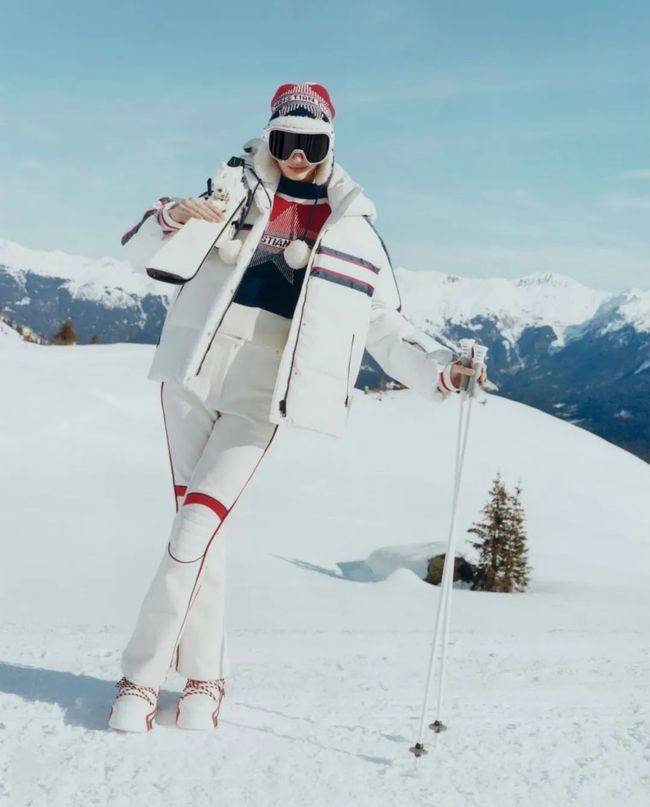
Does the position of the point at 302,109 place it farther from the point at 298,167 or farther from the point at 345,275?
the point at 345,275

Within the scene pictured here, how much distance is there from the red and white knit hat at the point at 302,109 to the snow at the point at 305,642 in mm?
2779

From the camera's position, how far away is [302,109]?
3900 millimetres

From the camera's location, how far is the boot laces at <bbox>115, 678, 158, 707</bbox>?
345 cm

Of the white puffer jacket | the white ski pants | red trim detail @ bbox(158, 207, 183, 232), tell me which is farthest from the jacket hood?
the white ski pants

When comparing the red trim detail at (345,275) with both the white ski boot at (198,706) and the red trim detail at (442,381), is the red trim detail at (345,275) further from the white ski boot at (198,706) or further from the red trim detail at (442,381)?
the white ski boot at (198,706)

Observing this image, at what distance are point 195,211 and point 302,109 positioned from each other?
0.78 metres

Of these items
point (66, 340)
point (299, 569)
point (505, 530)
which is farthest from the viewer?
point (66, 340)

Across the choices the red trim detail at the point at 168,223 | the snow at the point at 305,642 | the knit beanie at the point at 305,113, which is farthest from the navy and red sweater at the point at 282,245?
the snow at the point at 305,642

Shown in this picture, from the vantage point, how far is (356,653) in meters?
5.32

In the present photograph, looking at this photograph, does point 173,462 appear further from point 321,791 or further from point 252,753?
point 321,791

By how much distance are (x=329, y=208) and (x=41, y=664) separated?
9.58 feet

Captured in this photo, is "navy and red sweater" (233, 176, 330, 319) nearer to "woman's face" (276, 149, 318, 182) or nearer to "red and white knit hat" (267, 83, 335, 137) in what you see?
"woman's face" (276, 149, 318, 182)

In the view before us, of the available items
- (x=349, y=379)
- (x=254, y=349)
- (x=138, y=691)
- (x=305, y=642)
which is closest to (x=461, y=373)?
(x=349, y=379)

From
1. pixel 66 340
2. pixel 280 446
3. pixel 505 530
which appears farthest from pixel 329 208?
pixel 66 340
